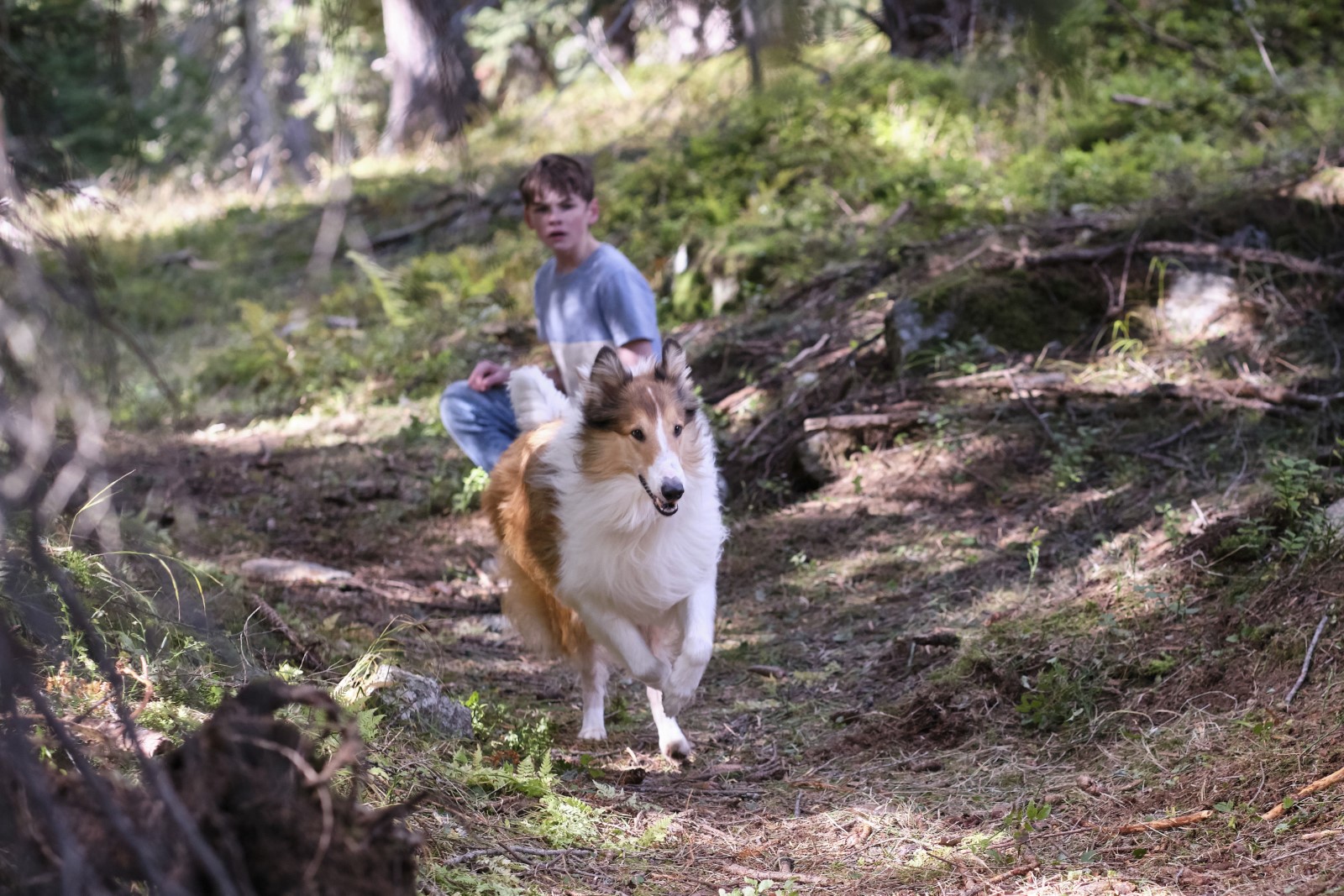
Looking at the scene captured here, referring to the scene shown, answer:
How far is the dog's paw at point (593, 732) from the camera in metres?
4.77

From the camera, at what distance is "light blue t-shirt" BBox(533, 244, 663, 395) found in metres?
5.53

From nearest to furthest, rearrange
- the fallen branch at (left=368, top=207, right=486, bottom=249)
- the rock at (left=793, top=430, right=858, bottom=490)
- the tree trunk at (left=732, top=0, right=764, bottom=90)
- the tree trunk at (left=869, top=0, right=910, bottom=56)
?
the tree trunk at (left=732, top=0, right=764, bottom=90), the tree trunk at (left=869, top=0, right=910, bottom=56), the rock at (left=793, top=430, right=858, bottom=490), the fallen branch at (left=368, top=207, right=486, bottom=249)

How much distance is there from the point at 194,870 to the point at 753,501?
Answer: 19.0 ft

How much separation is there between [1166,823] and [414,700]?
96.6 inches

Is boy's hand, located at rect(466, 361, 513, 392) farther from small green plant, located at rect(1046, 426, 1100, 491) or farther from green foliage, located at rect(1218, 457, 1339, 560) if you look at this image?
green foliage, located at rect(1218, 457, 1339, 560)

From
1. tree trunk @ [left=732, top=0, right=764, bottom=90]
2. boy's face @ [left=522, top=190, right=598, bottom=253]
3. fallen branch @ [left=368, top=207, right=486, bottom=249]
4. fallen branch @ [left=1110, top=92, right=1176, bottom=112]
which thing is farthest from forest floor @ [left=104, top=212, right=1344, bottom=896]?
fallen branch @ [left=368, top=207, right=486, bottom=249]

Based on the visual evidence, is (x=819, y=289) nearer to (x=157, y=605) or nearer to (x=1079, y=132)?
(x=1079, y=132)

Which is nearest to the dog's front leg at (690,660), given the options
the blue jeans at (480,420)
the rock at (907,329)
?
the blue jeans at (480,420)

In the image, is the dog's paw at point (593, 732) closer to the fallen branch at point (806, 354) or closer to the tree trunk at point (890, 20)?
the tree trunk at point (890, 20)

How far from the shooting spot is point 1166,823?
11.0 feet

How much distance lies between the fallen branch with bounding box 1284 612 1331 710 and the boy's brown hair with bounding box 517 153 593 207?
146 inches

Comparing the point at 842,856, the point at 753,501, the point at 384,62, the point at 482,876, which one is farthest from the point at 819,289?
the point at 384,62

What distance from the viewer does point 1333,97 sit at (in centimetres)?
912

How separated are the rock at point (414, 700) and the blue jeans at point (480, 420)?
7.52ft
